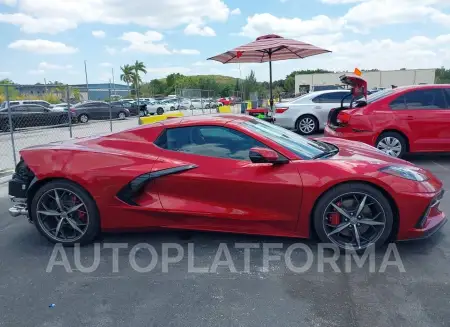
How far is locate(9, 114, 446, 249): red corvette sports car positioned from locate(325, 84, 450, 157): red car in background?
10.6 ft

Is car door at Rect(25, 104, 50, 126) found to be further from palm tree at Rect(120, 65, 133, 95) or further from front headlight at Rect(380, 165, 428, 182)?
palm tree at Rect(120, 65, 133, 95)

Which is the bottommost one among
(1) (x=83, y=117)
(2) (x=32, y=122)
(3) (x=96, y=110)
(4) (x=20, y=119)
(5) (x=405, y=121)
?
(1) (x=83, y=117)

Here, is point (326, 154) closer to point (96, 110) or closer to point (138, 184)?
point (138, 184)

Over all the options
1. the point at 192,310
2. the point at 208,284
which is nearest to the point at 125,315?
the point at 192,310

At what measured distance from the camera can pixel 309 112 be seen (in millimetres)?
11281

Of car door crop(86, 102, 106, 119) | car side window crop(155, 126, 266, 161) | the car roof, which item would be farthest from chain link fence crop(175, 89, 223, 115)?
car side window crop(155, 126, 266, 161)

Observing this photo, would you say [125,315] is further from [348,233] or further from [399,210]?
[399,210]

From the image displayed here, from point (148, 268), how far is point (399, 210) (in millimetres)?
2204

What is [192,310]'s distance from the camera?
262 centimetres

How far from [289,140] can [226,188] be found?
34.4 inches

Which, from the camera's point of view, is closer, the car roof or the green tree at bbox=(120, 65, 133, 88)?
the car roof

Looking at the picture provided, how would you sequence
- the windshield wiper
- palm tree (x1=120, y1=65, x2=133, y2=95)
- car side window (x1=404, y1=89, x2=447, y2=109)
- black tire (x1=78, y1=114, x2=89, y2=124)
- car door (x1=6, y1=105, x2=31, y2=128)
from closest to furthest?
the windshield wiper
car side window (x1=404, y1=89, x2=447, y2=109)
car door (x1=6, y1=105, x2=31, y2=128)
black tire (x1=78, y1=114, x2=89, y2=124)
palm tree (x1=120, y1=65, x2=133, y2=95)

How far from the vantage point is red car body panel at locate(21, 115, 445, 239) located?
328cm

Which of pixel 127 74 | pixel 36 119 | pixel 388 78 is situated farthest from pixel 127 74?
pixel 36 119
